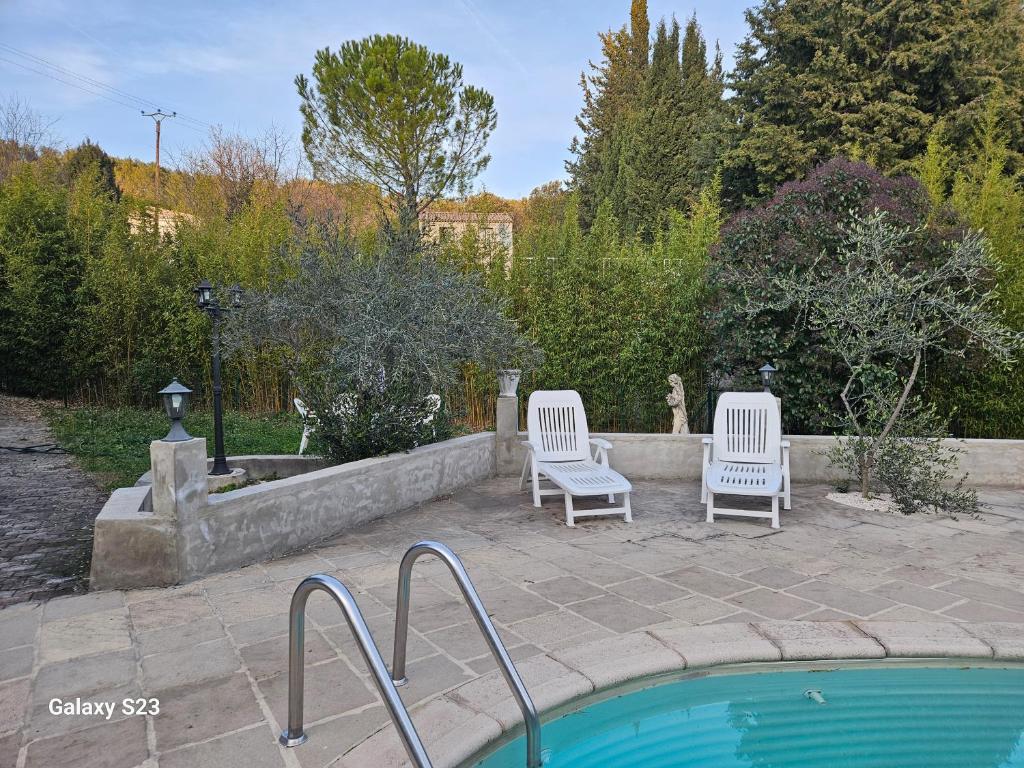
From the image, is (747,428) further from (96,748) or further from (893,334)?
(96,748)

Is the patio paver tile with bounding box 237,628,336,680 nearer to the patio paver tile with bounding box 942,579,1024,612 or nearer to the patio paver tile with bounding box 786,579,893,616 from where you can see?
the patio paver tile with bounding box 786,579,893,616

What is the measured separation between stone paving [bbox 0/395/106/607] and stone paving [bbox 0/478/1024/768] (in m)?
0.42

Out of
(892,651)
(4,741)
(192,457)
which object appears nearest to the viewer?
(4,741)

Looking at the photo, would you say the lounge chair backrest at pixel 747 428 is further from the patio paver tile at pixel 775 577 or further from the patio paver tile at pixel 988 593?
the patio paver tile at pixel 988 593

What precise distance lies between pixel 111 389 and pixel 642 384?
8.15m

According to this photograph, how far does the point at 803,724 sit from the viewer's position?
2.49 m

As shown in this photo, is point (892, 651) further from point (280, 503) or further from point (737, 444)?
point (280, 503)

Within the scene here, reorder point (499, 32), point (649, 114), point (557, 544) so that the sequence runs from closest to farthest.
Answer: point (557, 544) < point (499, 32) < point (649, 114)

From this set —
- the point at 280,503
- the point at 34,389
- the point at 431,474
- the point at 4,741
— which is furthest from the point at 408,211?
the point at 34,389

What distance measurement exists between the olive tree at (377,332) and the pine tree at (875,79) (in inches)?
380

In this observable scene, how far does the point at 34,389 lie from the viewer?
10.8 metres

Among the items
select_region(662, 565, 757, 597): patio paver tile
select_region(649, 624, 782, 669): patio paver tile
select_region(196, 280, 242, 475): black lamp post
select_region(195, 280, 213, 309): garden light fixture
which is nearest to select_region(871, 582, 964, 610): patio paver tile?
select_region(662, 565, 757, 597): patio paver tile

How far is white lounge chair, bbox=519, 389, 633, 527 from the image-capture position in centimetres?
515

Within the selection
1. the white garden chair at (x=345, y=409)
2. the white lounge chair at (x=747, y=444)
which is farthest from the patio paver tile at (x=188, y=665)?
the white lounge chair at (x=747, y=444)
